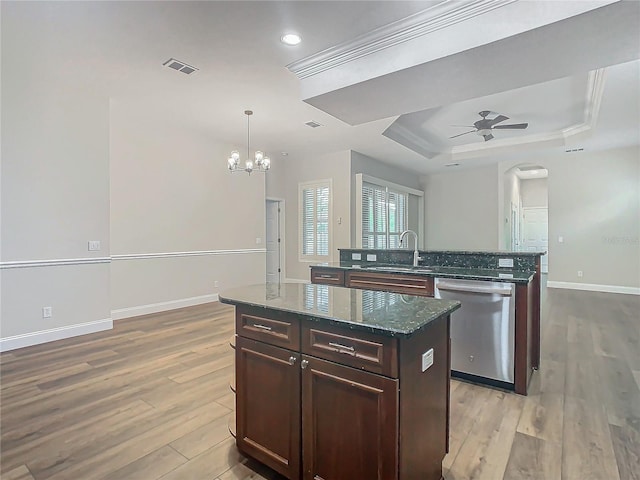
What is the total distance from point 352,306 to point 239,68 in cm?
291

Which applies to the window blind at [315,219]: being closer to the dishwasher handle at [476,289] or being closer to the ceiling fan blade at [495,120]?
the ceiling fan blade at [495,120]

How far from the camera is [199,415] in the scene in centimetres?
232

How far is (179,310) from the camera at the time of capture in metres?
5.46

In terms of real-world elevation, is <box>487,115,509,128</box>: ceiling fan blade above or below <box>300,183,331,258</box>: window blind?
above

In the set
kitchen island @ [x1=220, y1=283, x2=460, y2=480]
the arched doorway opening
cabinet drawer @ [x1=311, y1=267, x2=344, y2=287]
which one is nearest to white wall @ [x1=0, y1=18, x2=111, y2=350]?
cabinet drawer @ [x1=311, y1=267, x2=344, y2=287]

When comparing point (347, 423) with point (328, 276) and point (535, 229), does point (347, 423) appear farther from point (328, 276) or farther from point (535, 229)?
point (535, 229)

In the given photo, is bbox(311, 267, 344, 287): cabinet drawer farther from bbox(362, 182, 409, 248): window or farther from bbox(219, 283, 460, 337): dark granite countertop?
bbox(362, 182, 409, 248): window

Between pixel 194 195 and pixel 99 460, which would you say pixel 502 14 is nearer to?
pixel 99 460

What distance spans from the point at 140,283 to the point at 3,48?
3152mm

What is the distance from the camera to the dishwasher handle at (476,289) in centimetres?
256

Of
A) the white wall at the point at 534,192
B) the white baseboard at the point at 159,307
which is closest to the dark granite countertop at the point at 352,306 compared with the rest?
the white baseboard at the point at 159,307

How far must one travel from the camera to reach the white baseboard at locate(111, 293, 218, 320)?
16.1 feet

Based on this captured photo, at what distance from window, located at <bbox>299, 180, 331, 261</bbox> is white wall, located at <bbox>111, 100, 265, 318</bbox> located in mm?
1201

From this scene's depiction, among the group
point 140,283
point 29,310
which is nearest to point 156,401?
point 29,310
